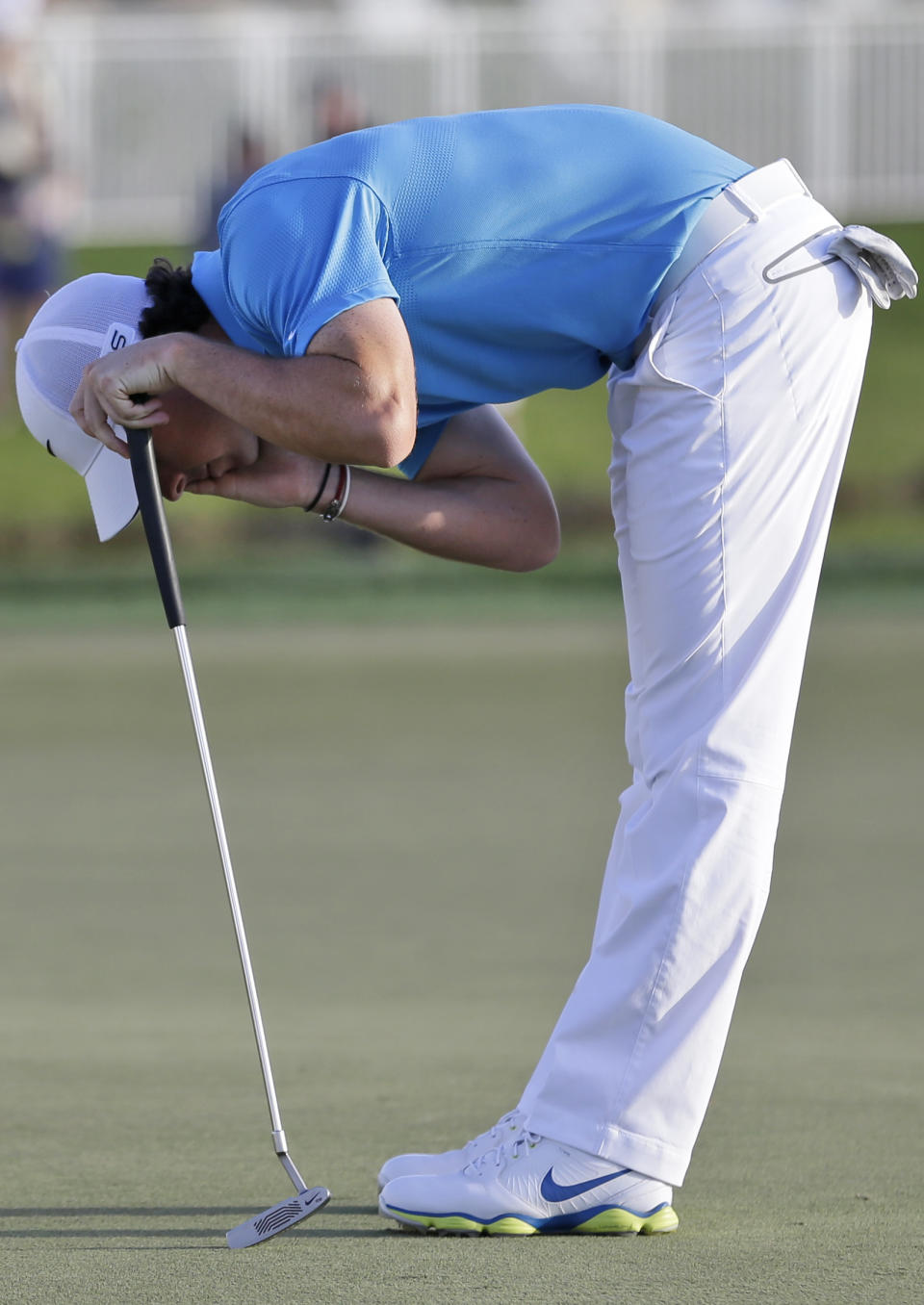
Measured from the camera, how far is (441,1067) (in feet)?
12.9

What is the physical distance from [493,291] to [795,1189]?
1406 mm

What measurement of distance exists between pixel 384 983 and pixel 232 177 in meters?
10.7

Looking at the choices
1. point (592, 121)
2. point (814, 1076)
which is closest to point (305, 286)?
point (592, 121)

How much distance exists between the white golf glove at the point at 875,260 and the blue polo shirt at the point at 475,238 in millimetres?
189

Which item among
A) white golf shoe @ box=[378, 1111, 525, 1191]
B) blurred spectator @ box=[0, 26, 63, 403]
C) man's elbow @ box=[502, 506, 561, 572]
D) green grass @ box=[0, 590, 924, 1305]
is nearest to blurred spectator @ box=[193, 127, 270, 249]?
blurred spectator @ box=[0, 26, 63, 403]

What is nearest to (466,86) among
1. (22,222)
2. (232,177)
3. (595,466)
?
(595,466)

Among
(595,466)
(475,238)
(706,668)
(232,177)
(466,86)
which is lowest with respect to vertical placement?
(595,466)

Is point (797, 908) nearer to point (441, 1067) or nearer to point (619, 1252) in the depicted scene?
point (441, 1067)

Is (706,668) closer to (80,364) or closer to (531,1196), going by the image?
(531,1196)

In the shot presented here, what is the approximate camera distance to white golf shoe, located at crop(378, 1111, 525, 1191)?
10.1 feet

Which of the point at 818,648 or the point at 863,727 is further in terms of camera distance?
the point at 818,648

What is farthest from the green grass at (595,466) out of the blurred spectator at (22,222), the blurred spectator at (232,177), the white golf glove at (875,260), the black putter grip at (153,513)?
the black putter grip at (153,513)

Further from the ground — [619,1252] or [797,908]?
[619,1252]

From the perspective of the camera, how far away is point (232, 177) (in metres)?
14.5
